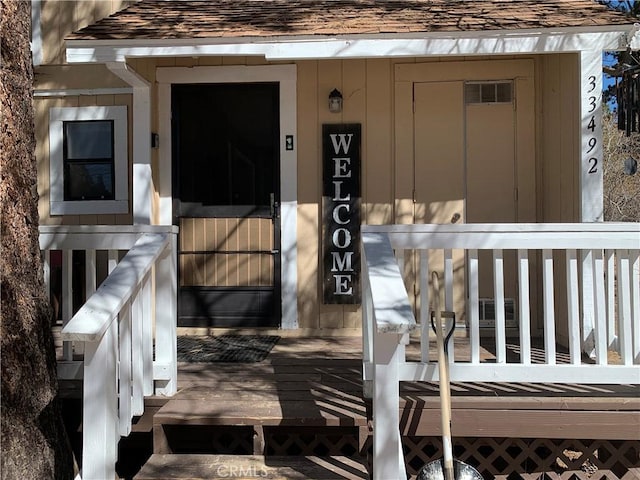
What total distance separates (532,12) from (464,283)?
227 centimetres

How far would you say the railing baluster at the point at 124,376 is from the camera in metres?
2.82

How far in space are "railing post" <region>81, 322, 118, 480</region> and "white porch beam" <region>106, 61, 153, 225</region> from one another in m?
2.33

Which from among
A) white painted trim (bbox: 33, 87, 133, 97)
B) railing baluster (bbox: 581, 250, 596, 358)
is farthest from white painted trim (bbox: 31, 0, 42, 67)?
railing baluster (bbox: 581, 250, 596, 358)

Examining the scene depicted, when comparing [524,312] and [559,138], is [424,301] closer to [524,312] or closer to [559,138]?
[524,312]

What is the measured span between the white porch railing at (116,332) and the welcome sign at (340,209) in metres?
1.96

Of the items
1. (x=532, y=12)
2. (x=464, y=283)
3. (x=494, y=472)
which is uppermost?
(x=532, y=12)

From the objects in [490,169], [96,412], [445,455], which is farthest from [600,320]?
[96,412]

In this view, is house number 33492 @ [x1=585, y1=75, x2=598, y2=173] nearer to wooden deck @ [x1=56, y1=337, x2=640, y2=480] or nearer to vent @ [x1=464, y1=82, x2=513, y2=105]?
vent @ [x1=464, y1=82, x2=513, y2=105]

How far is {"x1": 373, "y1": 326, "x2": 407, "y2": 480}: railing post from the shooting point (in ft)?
8.27

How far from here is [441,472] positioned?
2.58 metres

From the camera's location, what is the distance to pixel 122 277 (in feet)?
9.32

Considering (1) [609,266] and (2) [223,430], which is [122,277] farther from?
(1) [609,266]

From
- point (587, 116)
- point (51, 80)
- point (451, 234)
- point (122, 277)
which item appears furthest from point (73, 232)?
point (587, 116)

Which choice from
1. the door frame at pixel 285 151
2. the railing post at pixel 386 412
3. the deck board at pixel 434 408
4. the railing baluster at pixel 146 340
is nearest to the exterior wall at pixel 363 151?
the door frame at pixel 285 151
